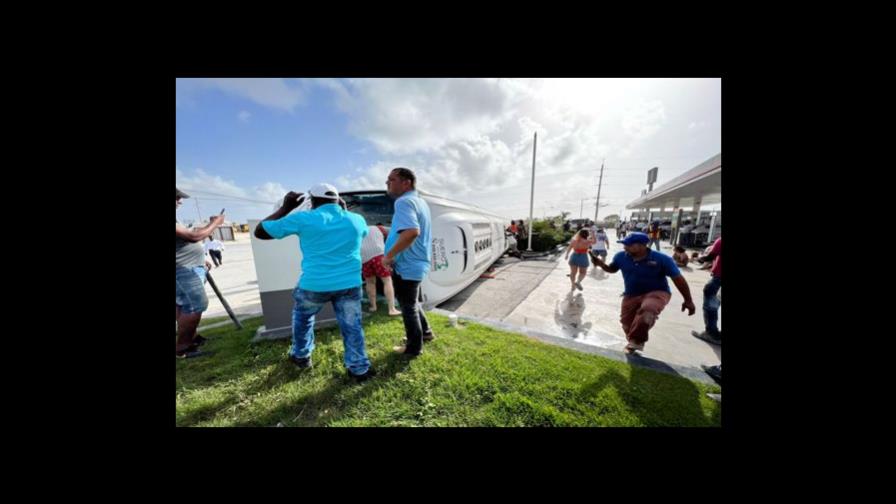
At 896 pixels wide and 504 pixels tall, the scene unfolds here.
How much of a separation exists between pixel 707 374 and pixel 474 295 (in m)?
3.52

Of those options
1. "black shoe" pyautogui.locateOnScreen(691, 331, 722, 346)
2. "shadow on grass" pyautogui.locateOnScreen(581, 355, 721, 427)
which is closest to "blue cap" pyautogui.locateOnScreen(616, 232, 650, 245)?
"shadow on grass" pyautogui.locateOnScreen(581, 355, 721, 427)

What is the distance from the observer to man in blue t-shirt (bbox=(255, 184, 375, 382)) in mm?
1824

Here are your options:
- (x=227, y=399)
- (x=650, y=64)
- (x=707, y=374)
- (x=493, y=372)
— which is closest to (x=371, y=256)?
(x=227, y=399)

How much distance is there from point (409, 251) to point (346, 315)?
32.2 inches

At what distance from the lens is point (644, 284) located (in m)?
2.73

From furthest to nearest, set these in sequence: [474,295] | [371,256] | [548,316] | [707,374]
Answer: [474,295] → [548,316] → [371,256] → [707,374]

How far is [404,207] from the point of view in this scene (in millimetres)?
2137

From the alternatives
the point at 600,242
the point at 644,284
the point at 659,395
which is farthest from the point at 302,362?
the point at 600,242

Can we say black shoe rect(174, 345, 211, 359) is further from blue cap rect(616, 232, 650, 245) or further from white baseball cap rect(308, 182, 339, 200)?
blue cap rect(616, 232, 650, 245)

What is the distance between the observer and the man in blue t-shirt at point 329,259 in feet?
5.98

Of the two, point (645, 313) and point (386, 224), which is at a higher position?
point (386, 224)

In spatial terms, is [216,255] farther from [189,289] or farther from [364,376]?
[364,376]

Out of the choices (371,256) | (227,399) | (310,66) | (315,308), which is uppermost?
(310,66)
